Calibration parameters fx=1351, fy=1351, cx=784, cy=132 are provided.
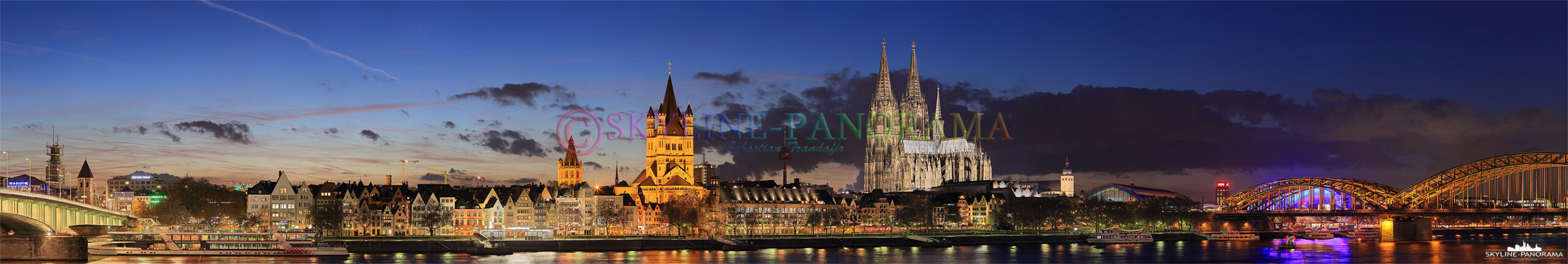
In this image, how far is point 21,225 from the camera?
72.1 metres

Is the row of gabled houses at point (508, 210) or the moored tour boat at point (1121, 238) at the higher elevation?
the row of gabled houses at point (508, 210)

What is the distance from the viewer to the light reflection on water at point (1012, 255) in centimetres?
8525

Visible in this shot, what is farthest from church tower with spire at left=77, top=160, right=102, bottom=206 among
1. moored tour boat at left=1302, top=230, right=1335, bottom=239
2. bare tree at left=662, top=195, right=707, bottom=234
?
moored tour boat at left=1302, top=230, right=1335, bottom=239

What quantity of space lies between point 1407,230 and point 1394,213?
25055mm

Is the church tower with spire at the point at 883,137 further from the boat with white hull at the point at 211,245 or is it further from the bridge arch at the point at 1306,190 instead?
the boat with white hull at the point at 211,245

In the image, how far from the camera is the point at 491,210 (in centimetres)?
11631

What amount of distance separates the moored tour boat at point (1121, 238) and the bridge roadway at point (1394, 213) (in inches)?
1065

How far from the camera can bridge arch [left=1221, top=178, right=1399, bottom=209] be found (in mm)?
155125

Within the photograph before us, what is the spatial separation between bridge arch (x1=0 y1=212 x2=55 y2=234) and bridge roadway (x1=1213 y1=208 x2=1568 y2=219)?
116110 millimetres

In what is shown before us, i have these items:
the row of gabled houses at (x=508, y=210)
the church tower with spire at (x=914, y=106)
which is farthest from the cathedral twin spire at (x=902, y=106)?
the row of gabled houses at (x=508, y=210)

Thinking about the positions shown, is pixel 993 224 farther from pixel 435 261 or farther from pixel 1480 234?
pixel 435 261

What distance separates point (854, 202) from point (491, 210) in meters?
42.7

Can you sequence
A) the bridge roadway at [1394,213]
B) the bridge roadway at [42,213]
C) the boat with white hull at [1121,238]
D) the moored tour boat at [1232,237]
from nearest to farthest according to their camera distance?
1. the bridge roadway at [42,213]
2. the boat with white hull at [1121,238]
3. the moored tour boat at [1232,237]
4. the bridge roadway at [1394,213]

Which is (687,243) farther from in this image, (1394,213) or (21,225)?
(1394,213)
